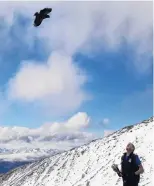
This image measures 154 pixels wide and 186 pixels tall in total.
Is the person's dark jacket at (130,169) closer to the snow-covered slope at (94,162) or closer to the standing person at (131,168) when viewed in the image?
the standing person at (131,168)

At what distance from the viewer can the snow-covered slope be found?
238ft

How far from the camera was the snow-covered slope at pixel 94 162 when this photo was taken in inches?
2861

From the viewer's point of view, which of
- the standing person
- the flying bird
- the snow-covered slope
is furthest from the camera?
the snow-covered slope

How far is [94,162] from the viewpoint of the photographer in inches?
3514

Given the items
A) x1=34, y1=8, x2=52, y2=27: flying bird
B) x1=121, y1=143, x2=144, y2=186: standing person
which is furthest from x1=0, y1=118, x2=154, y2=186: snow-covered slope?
x1=34, y1=8, x2=52, y2=27: flying bird

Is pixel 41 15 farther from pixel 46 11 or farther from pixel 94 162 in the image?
pixel 94 162

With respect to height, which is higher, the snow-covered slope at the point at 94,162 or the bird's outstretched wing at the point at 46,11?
the snow-covered slope at the point at 94,162

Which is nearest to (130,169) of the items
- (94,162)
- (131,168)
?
(131,168)

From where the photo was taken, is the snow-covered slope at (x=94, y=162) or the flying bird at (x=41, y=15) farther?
the snow-covered slope at (x=94, y=162)

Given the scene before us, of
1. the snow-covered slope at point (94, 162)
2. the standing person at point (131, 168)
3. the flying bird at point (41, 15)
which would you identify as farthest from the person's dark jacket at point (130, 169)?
the snow-covered slope at point (94, 162)

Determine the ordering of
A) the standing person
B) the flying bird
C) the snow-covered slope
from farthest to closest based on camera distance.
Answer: the snow-covered slope < the standing person < the flying bird

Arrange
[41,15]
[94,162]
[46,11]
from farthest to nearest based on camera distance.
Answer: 1. [94,162]
2. [41,15]
3. [46,11]

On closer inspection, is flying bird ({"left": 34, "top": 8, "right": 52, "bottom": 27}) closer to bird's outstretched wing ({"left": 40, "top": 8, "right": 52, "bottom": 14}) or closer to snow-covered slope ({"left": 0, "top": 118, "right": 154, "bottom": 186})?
bird's outstretched wing ({"left": 40, "top": 8, "right": 52, "bottom": 14})

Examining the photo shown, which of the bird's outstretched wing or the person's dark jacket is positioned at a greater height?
the bird's outstretched wing
